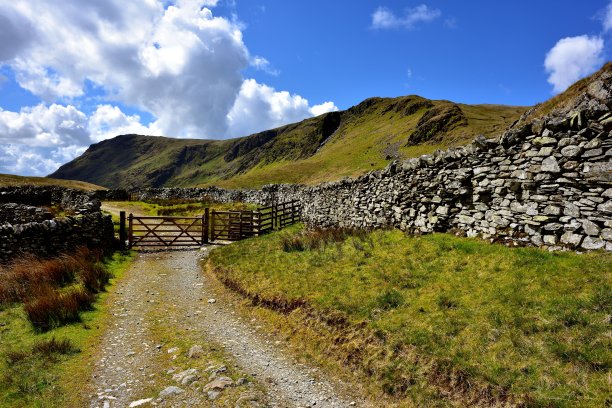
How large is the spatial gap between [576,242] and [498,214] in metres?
2.40

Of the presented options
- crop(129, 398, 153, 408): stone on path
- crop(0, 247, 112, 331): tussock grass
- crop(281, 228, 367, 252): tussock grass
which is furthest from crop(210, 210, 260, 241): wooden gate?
crop(129, 398, 153, 408): stone on path

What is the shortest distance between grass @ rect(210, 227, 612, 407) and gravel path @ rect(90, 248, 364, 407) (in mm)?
824

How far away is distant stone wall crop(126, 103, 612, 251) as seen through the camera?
27.1ft

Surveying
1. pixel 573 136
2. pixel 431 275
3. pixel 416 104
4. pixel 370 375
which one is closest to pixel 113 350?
pixel 370 375

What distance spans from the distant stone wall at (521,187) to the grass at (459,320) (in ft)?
2.32

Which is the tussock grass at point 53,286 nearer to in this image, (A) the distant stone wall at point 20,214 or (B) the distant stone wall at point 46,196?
(A) the distant stone wall at point 20,214

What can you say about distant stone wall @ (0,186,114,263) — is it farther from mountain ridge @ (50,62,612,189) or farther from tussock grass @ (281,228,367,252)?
mountain ridge @ (50,62,612,189)

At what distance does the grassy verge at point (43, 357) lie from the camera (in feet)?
21.0

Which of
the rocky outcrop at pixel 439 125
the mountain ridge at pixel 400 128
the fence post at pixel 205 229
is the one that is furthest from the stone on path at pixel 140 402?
the rocky outcrop at pixel 439 125

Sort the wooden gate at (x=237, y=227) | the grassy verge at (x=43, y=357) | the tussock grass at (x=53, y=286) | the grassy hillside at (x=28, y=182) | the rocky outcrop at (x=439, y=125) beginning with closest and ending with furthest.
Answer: the grassy verge at (x=43, y=357), the tussock grass at (x=53, y=286), the wooden gate at (x=237, y=227), the grassy hillside at (x=28, y=182), the rocky outcrop at (x=439, y=125)

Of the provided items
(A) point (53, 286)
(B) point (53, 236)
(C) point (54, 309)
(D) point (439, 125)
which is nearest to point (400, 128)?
(D) point (439, 125)

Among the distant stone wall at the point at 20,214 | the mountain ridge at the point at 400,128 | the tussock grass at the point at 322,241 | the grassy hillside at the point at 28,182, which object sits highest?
the mountain ridge at the point at 400,128

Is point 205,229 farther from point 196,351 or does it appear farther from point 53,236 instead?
point 196,351

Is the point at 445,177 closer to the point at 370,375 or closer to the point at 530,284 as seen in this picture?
the point at 530,284
